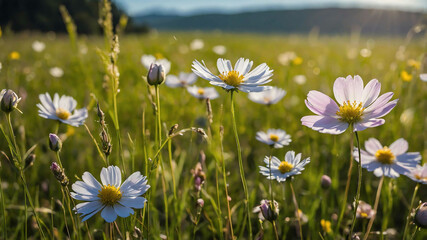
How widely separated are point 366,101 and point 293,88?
7.78ft

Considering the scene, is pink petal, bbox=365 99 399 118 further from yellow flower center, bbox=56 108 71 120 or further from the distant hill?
the distant hill

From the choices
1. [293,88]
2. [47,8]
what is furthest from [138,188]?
[47,8]

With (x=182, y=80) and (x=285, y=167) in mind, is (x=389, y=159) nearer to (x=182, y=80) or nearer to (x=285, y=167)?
(x=285, y=167)

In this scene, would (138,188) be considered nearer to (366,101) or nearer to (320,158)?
(366,101)

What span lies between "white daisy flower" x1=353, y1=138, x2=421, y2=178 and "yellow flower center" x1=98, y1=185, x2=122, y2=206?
1.97 feet

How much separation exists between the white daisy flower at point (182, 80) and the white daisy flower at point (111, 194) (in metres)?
0.90

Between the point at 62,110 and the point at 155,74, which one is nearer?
the point at 155,74

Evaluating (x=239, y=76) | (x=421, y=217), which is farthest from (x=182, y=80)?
(x=421, y=217)

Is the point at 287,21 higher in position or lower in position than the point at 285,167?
higher

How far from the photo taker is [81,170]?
152 centimetres

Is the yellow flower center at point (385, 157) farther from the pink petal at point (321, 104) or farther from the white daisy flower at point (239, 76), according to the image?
the white daisy flower at point (239, 76)

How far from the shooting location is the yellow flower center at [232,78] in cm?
79

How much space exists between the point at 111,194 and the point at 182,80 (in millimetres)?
1034

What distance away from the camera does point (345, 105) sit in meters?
0.73
